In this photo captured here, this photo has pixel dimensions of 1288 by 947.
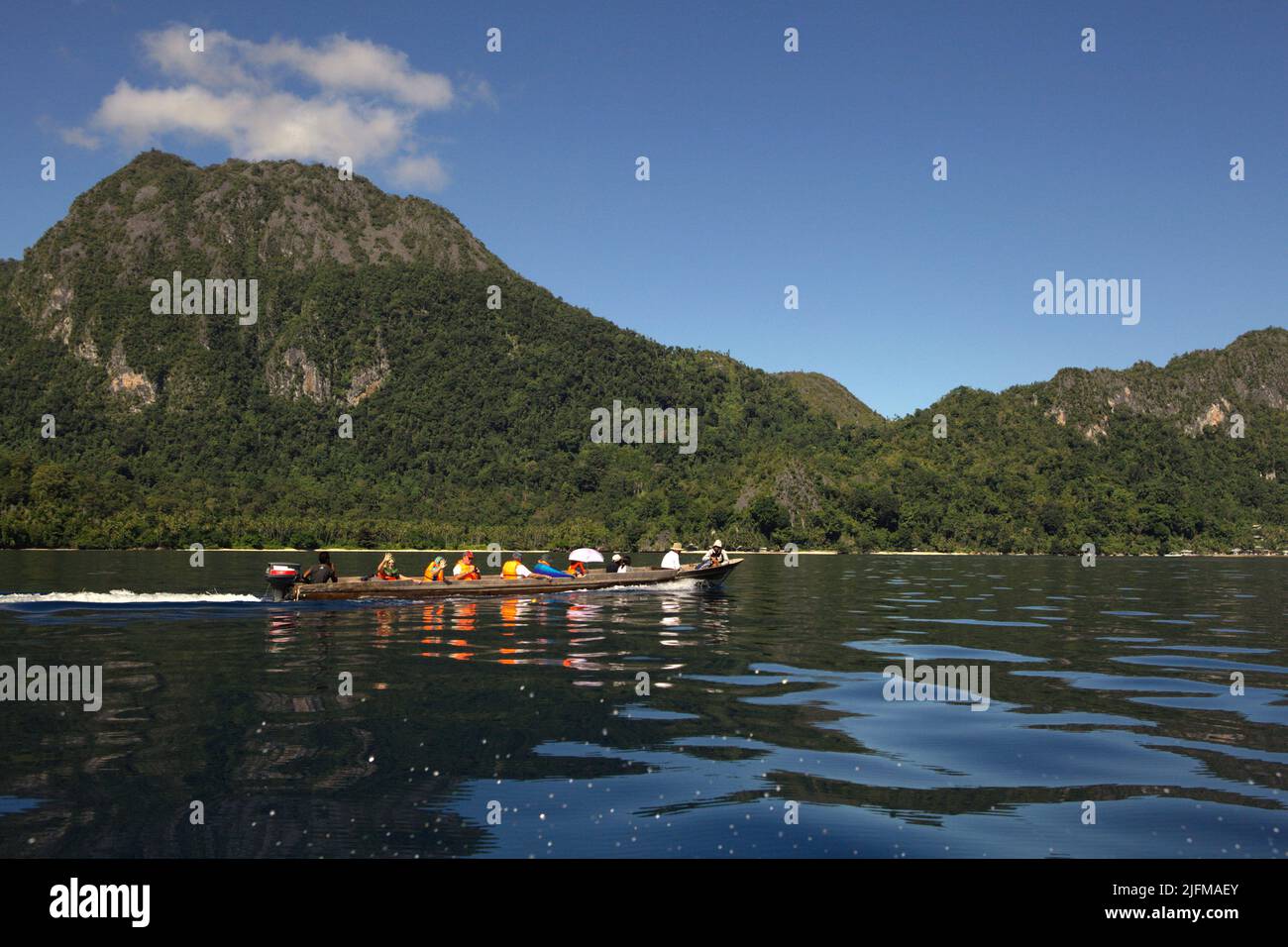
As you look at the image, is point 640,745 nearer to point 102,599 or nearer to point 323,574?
point 323,574

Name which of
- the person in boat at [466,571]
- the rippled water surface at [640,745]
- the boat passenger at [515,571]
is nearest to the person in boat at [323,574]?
the person in boat at [466,571]

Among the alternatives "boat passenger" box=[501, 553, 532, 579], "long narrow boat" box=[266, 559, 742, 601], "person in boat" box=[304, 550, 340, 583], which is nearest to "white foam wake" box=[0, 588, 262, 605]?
"long narrow boat" box=[266, 559, 742, 601]

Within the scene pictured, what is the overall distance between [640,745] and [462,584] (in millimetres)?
30495

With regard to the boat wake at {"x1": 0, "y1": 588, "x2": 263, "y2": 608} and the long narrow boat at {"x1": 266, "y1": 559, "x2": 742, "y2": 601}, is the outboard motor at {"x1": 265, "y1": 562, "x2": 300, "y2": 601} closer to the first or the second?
the long narrow boat at {"x1": 266, "y1": 559, "x2": 742, "y2": 601}

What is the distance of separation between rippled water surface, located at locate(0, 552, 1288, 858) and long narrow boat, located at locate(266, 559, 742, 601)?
303 inches

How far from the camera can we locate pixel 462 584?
148ft

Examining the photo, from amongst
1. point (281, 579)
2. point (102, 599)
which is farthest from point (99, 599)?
point (281, 579)

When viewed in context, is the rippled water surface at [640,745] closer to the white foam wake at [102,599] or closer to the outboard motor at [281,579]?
the white foam wake at [102,599]

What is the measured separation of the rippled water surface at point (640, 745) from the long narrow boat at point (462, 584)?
7.69 m
